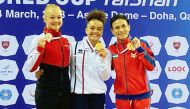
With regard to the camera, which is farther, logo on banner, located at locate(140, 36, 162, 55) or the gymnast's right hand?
logo on banner, located at locate(140, 36, 162, 55)

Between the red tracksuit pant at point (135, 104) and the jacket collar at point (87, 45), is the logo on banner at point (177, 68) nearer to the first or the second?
the red tracksuit pant at point (135, 104)

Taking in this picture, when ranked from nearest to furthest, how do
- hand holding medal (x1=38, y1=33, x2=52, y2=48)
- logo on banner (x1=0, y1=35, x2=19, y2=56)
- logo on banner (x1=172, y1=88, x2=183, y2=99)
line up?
hand holding medal (x1=38, y1=33, x2=52, y2=48) → logo on banner (x1=0, y1=35, x2=19, y2=56) → logo on banner (x1=172, y1=88, x2=183, y2=99)

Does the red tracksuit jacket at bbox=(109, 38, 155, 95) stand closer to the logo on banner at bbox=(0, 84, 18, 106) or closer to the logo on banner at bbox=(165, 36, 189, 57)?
the logo on banner at bbox=(165, 36, 189, 57)

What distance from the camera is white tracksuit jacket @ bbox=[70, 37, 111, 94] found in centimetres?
236

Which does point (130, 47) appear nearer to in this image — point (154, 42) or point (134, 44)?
point (134, 44)

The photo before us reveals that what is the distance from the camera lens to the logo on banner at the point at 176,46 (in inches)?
127

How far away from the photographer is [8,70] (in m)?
3.23

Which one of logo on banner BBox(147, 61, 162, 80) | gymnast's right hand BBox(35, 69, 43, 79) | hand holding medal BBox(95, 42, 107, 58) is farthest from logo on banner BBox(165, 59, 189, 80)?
gymnast's right hand BBox(35, 69, 43, 79)

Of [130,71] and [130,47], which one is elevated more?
[130,47]

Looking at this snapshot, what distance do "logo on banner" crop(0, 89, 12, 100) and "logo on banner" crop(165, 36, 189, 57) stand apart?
5.02ft

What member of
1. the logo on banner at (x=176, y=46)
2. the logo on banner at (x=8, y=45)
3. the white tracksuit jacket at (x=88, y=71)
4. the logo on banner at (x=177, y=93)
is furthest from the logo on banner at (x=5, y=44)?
the logo on banner at (x=177, y=93)

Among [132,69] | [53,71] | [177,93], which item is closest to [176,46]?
[177,93]

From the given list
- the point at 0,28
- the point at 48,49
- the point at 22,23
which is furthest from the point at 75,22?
the point at 48,49

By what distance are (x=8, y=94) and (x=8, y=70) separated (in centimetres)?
23
